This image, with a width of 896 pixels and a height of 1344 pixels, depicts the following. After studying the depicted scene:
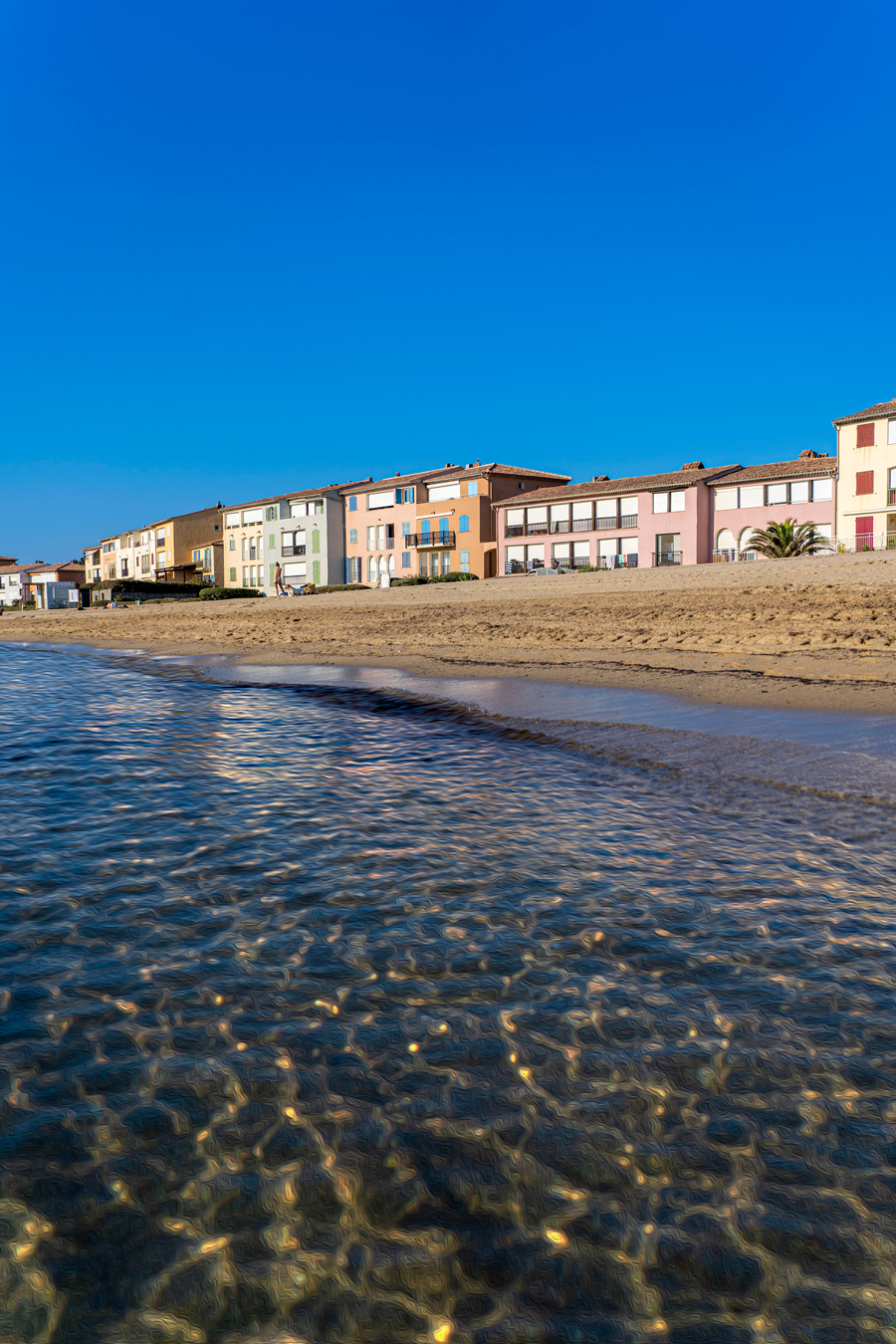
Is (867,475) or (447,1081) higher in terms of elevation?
(867,475)

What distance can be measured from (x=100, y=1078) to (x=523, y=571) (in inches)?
2187

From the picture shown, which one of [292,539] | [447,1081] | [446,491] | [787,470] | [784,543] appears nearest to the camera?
[447,1081]

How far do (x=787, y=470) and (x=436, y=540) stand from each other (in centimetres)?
2632

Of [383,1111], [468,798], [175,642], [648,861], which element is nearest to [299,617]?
Result: [175,642]

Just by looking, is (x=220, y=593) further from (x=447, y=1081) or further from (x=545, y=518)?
(x=447, y=1081)

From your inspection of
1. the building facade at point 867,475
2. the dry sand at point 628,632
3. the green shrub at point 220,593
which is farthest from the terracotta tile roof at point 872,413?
the green shrub at point 220,593

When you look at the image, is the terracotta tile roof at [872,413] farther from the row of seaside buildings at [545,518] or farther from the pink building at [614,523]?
the pink building at [614,523]

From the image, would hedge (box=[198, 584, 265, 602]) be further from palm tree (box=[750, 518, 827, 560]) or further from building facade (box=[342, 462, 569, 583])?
palm tree (box=[750, 518, 827, 560])

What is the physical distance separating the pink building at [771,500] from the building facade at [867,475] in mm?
1848

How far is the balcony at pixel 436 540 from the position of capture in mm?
65125

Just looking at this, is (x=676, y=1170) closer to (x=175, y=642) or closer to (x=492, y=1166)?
(x=492, y=1166)

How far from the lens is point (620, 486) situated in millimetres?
A: 58188

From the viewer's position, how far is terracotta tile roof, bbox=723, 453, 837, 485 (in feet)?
164

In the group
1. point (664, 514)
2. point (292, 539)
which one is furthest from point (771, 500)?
point (292, 539)
